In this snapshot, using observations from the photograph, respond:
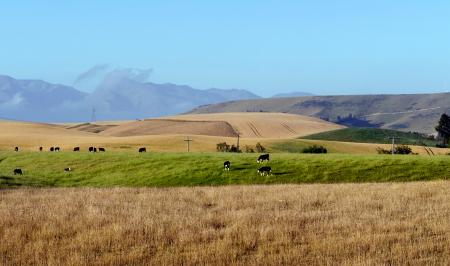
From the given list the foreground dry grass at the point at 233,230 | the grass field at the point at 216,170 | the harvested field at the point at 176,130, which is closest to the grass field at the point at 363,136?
the harvested field at the point at 176,130

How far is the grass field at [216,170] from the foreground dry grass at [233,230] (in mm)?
17076

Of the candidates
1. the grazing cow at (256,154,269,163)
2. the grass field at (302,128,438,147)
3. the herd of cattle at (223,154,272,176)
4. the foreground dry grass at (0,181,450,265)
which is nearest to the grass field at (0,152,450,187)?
the herd of cattle at (223,154,272,176)

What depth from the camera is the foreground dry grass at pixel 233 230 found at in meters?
16.5

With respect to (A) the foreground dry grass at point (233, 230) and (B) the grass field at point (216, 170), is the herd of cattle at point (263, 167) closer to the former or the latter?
(B) the grass field at point (216, 170)

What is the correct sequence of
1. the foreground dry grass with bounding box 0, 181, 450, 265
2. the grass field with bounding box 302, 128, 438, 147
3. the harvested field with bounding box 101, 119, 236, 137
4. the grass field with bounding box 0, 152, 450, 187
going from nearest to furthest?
the foreground dry grass with bounding box 0, 181, 450, 265 → the grass field with bounding box 0, 152, 450, 187 → the grass field with bounding box 302, 128, 438, 147 → the harvested field with bounding box 101, 119, 236, 137

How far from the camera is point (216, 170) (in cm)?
4844

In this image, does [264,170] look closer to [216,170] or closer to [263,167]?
[263,167]

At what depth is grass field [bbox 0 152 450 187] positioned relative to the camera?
4566 centimetres

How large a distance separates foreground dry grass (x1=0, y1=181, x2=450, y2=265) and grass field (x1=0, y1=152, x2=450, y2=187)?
17.1 metres

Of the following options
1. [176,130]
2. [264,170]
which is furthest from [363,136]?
[264,170]

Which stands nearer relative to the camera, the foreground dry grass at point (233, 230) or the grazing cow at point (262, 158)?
the foreground dry grass at point (233, 230)

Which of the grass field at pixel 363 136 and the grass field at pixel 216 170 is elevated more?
the grass field at pixel 363 136

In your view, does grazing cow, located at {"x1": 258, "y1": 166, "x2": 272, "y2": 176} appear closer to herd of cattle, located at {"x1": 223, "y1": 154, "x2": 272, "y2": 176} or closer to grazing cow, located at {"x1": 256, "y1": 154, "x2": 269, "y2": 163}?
herd of cattle, located at {"x1": 223, "y1": 154, "x2": 272, "y2": 176}

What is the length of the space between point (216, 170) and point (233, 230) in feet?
94.8
